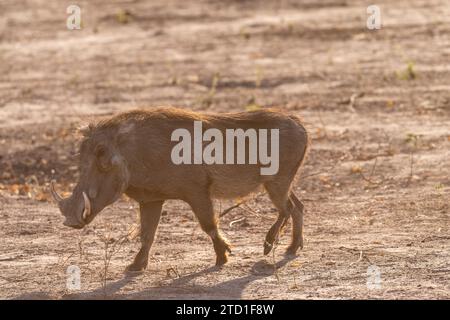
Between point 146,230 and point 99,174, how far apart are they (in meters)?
0.56

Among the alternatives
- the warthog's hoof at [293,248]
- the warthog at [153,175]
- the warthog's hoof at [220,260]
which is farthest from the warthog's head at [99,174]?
the warthog's hoof at [293,248]

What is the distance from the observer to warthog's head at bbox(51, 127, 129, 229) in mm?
7500

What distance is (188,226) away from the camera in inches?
360

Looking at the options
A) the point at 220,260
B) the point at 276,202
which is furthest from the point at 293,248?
the point at 220,260

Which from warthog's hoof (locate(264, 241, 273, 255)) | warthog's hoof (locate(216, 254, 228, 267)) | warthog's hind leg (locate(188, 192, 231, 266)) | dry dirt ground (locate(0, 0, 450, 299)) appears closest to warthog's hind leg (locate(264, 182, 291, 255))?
warthog's hoof (locate(264, 241, 273, 255))

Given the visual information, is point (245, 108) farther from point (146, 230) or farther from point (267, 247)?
point (146, 230)

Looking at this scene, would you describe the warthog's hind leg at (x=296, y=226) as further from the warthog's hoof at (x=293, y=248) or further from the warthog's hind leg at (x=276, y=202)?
the warthog's hind leg at (x=276, y=202)

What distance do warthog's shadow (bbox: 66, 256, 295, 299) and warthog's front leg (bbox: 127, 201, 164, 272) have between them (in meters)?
0.15

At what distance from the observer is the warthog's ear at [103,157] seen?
295 inches

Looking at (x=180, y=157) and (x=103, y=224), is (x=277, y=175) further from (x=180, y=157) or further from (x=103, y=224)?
(x=103, y=224)

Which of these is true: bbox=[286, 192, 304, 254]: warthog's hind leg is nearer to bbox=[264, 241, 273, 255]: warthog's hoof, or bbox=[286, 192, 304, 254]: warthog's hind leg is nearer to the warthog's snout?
bbox=[264, 241, 273, 255]: warthog's hoof

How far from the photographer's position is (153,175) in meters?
7.55

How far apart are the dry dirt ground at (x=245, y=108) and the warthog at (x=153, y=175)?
0.35 m

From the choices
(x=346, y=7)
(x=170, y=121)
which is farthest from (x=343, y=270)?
(x=346, y=7)
